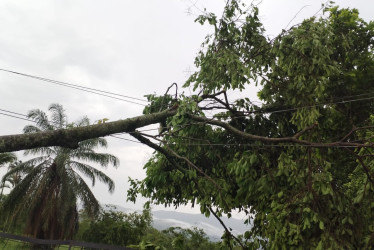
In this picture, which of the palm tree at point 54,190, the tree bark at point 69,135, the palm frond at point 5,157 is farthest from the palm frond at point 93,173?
the tree bark at point 69,135

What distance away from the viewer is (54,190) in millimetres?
15492

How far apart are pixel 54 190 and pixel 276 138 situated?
13.6 meters

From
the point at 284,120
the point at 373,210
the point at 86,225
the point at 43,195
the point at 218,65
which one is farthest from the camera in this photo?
the point at 86,225

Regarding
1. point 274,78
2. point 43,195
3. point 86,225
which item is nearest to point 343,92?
point 274,78

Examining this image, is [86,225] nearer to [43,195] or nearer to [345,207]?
[43,195]

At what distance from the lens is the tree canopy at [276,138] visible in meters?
5.11

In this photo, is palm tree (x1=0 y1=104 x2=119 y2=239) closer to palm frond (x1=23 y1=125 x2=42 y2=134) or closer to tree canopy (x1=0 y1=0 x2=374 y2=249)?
palm frond (x1=23 y1=125 x2=42 y2=134)

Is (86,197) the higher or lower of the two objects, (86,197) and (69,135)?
the lower

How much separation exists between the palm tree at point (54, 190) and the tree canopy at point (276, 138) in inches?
321

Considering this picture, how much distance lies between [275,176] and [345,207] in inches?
51.5

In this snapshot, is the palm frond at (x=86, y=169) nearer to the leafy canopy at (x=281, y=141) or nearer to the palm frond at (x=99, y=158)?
the palm frond at (x=99, y=158)

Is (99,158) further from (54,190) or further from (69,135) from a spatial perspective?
(69,135)

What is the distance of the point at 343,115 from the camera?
863cm

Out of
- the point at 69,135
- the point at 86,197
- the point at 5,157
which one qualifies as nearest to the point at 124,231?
the point at 86,197
